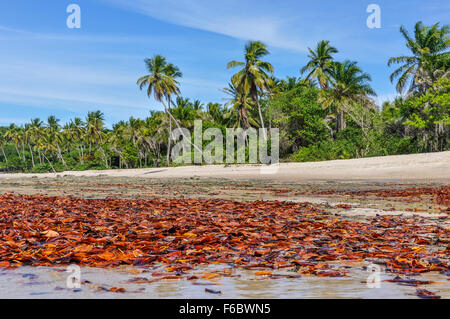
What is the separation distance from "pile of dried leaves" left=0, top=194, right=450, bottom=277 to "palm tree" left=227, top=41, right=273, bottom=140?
40.9 meters

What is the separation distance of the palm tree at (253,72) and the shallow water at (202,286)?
44279mm

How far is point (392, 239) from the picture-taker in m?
5.24

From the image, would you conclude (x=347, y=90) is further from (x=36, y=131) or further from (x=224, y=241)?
(x=36, y=131)

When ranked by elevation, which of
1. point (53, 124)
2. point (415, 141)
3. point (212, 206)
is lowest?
point (212, 206)

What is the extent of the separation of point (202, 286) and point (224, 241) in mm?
1917

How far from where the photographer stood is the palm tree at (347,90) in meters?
45.6

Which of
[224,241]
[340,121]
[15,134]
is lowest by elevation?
[224,241]

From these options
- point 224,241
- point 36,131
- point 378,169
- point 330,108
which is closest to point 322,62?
point 330,108

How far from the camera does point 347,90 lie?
4572 cm

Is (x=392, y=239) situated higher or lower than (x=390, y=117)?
lower
